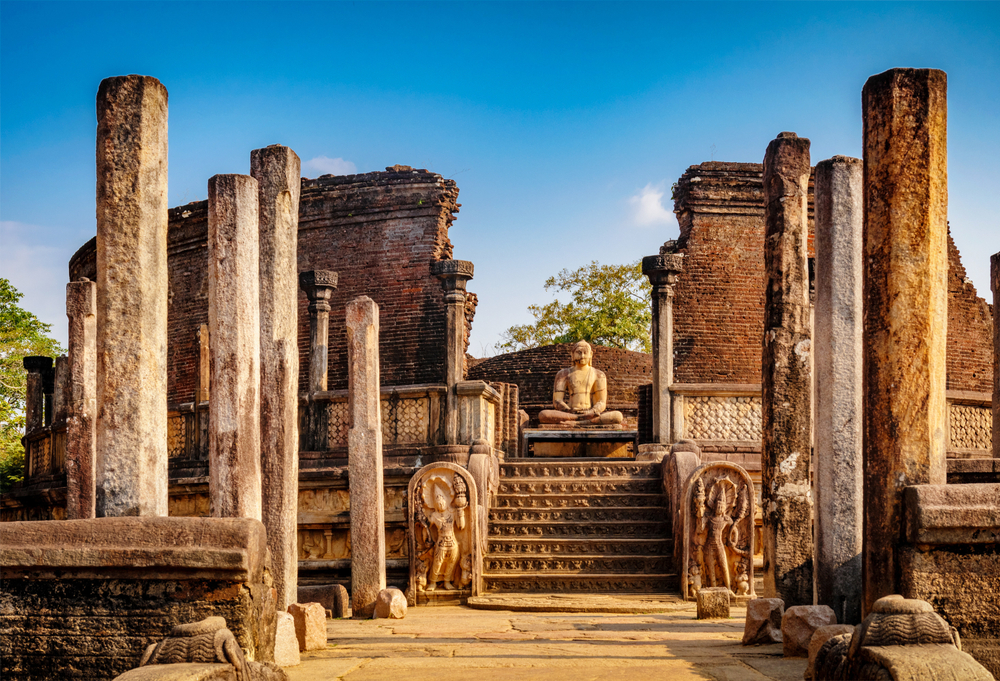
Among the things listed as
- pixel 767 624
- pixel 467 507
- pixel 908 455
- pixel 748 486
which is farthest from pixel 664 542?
pixel 908 455

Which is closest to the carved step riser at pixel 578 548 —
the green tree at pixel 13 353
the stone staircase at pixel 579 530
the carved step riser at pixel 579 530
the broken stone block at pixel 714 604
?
the stone staircase at pixel 579 530

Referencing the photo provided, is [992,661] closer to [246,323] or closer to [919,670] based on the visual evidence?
[919,670]

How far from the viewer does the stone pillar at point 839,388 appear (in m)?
6.48

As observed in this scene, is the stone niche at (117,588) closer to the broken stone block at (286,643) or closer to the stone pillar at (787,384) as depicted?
the broken stone block at (286,643)

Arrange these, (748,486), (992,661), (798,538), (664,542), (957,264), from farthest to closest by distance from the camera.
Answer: (957,264), (664,542), (748,486), (798,538), (992,661)

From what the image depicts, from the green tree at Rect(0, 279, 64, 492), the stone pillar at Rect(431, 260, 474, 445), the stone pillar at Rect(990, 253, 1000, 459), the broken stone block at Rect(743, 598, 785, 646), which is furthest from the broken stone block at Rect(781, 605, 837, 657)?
the green tree at Rect(0, 279, 64, 492)

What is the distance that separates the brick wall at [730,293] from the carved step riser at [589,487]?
851 centimetres

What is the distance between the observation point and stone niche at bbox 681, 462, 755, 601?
984cm

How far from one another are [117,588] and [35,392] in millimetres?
13273

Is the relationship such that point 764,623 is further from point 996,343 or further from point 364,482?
point 996,343

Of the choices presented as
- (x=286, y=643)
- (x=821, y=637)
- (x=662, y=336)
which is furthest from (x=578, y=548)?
(x=821, y=637)

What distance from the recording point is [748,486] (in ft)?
32.3

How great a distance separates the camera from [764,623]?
6832 millimetres

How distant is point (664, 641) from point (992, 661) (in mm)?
2473
